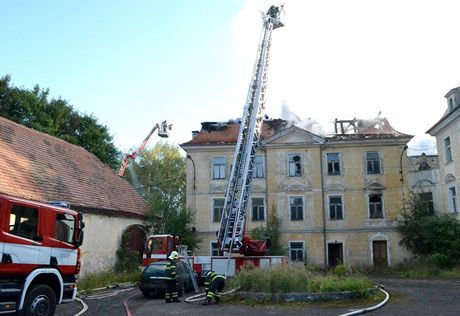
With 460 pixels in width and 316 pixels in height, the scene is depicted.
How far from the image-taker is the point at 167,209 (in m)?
28.9

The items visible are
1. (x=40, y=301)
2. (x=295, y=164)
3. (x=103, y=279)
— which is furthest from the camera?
(x=295, y=164)

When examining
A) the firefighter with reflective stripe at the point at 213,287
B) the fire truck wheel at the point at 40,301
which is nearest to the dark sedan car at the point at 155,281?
the firefighter with reflective stripe at the point at 213,287

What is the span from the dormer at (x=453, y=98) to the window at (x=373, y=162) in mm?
5449

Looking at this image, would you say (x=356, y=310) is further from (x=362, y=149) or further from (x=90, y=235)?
(x=362, y=149)

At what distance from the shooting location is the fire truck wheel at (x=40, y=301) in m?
9.77

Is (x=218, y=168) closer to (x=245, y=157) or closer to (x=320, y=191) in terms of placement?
(x=320, y=191)

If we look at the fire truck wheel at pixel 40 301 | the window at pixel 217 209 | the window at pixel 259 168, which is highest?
the window at pixel 259 168

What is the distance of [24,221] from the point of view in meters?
9.95

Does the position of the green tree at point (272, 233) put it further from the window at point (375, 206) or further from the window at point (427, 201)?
the window at point (427, 201)

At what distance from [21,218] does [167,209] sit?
19131 millimetres

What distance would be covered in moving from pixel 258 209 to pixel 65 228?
68.4ft

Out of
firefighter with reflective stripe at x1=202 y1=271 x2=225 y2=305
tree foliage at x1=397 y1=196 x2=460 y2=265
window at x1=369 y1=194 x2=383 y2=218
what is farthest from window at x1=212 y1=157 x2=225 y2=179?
firefighter with reflective stripe at x1=202 y1=271 x2=225 y2=305

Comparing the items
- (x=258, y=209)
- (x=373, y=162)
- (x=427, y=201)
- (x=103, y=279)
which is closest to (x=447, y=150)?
(x=427, y=201)

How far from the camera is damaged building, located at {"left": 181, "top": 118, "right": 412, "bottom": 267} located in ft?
98.0
